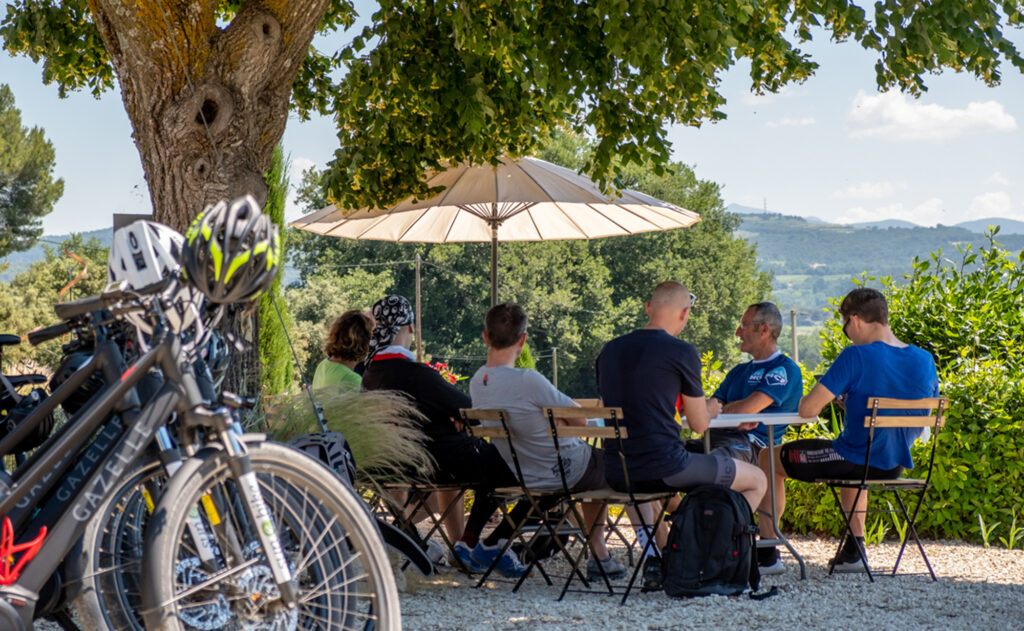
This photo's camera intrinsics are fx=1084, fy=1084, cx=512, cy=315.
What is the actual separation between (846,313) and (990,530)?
182 centimetres

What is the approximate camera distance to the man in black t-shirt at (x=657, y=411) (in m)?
4.72

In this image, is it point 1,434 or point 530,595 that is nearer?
point 1,434

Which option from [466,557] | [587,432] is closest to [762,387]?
[587,432]

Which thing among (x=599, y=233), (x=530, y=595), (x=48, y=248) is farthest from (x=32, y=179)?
(x=530, y=595)

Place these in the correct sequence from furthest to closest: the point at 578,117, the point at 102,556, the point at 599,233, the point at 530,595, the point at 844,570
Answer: the point at 599,233, the point at 578,117, the point at 844,570, the point at 530,595, the point at 102,556

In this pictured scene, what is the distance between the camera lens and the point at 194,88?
4934 millimetres

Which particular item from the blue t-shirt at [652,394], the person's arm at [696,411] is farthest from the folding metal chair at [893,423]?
the blue t-shirt at [652,394]

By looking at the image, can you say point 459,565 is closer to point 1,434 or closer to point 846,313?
point 846,313

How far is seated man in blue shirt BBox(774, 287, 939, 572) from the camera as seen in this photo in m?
5.34

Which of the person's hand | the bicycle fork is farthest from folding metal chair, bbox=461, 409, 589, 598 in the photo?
the bicycle fork

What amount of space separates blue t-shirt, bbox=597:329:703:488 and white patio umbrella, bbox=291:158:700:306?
2138mm

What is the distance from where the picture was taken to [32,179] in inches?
1657

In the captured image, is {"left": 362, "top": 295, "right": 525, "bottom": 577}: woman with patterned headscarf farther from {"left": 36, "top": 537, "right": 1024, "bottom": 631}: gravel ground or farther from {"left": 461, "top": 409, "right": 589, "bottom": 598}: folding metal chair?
{"left": 36, "top": 537, "right": 1024, "bottom": 631}: gravel ground

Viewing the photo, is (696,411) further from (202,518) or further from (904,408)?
(202,518)
